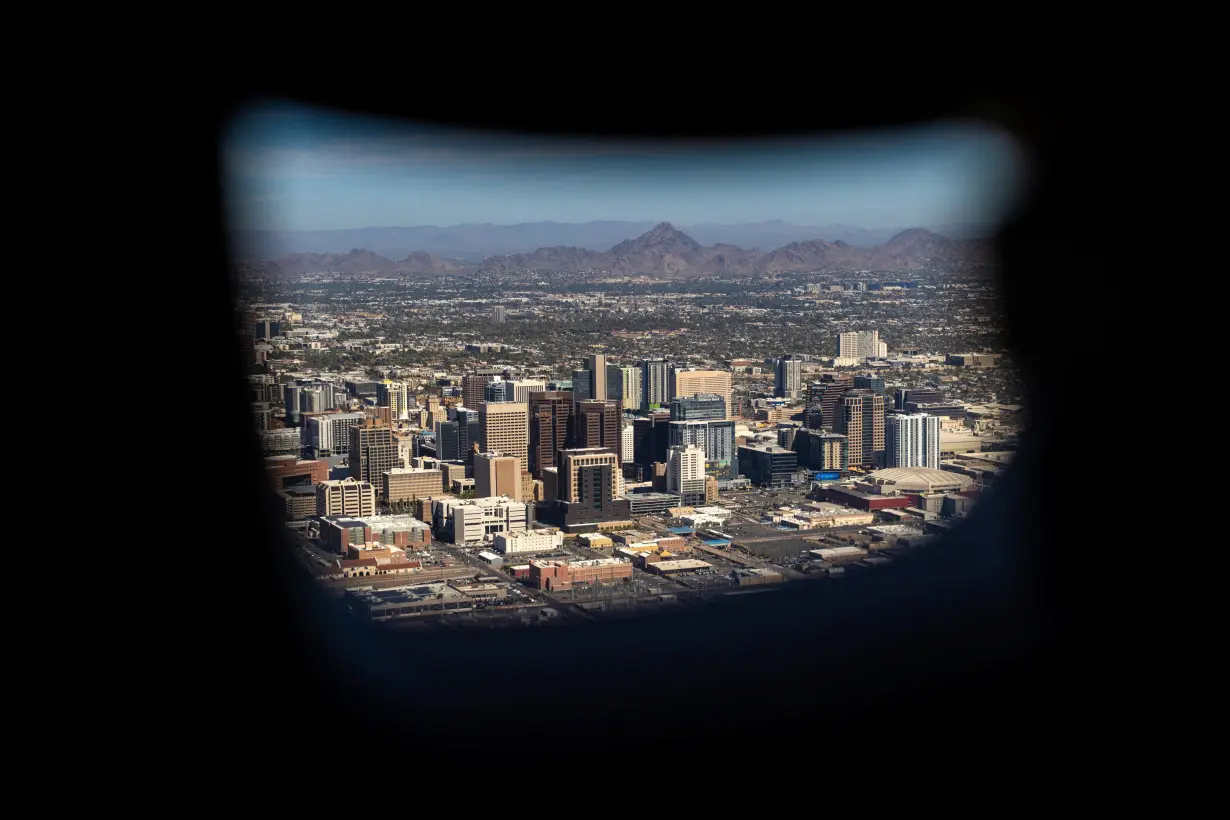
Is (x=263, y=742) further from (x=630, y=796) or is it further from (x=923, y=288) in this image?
(x=923, y=288)

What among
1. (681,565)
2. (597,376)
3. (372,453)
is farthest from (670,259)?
(681,565)

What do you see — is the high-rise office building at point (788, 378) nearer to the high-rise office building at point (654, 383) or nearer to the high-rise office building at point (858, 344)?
the high-rise office building at point (858, 344)

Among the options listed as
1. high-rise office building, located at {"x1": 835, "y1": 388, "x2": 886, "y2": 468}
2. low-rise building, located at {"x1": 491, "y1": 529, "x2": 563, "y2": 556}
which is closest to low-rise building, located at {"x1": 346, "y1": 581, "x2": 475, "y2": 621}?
low-rise building, located at {"x1": 491, "y1": 529, "x2": 563, "y2": 556}

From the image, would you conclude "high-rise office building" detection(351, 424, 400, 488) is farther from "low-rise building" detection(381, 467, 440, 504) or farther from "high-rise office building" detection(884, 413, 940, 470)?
"high-rise office building" detection(884, 413, 940, 470)

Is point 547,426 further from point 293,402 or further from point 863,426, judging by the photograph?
point 863,426

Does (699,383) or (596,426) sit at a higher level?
(699,383)
